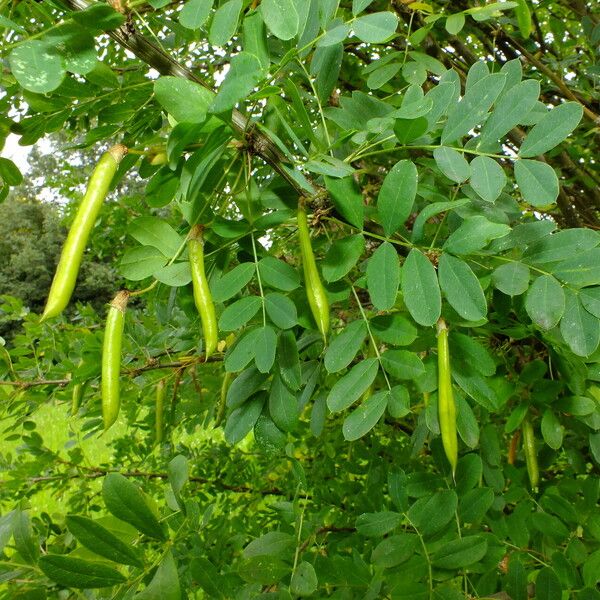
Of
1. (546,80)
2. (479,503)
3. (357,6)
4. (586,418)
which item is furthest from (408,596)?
(546,80)

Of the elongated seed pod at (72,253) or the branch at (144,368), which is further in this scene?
the branch at (144,368)

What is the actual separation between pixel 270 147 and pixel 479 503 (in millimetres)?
521

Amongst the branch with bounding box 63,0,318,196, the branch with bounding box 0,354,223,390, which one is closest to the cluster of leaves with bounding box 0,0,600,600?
the branch with bounding box 63,0,318,196

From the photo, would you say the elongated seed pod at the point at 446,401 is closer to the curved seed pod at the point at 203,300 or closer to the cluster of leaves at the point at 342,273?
the cluster of leaves at the point at 342,273

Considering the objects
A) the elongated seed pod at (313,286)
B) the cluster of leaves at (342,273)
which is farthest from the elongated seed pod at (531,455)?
the elongated seed pod at (313,286)

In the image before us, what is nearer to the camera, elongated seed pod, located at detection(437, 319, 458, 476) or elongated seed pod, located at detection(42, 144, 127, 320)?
elongated seed pod, located at detection(42, 144, 127, 320)

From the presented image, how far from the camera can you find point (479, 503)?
0.76 m

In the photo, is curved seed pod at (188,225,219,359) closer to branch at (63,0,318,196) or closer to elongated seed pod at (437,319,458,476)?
branch at (63,0,318,196)

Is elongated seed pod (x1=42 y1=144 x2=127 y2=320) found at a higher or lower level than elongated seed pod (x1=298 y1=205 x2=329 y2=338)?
higher

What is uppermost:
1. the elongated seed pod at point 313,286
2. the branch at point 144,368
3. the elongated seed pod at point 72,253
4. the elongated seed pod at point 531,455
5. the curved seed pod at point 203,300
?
the elongated seed pod at point 72,253

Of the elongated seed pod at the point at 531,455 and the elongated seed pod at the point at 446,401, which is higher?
the elongated seed pod at the point at 446,401

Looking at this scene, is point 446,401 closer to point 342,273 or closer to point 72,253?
point 342,273

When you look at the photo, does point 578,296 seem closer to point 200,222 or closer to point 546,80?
point 200,222

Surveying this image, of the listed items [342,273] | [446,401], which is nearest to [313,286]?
[342,273]
